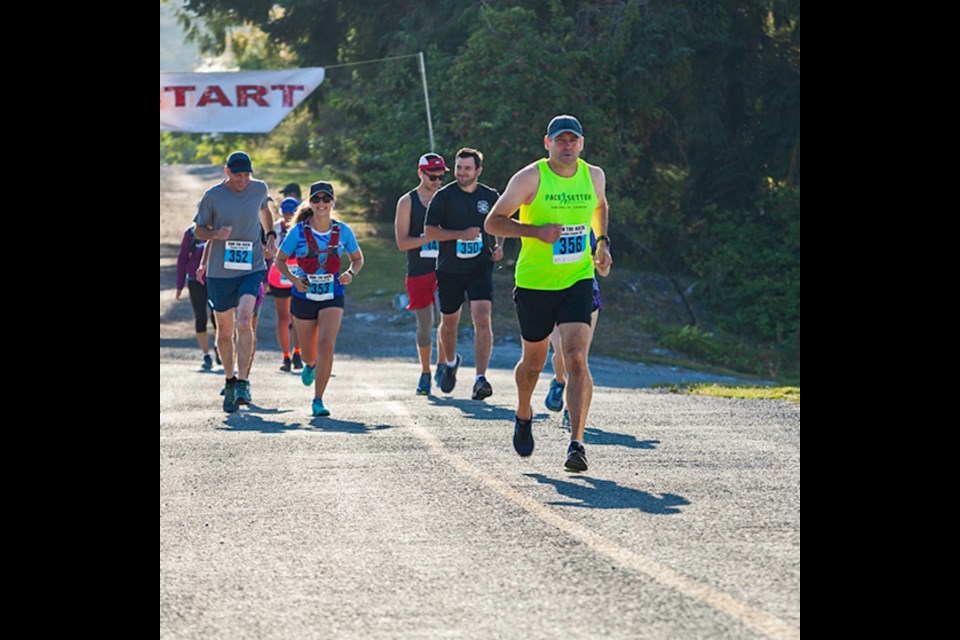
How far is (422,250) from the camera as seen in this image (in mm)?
15797

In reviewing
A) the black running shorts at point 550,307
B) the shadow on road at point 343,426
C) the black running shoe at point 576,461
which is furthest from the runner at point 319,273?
the black running shoe at point 576,461

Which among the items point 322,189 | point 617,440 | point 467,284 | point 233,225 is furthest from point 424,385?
point 617,440

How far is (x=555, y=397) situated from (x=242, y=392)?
2.87 meters

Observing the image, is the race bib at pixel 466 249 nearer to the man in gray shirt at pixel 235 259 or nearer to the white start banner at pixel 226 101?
the man in gray shirt at pixel 235 259

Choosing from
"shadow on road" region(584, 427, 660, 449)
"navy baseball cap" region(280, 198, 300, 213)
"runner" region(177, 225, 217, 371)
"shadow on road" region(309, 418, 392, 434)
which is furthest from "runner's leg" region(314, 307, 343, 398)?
"runner" region(177, 225, 217, 371)

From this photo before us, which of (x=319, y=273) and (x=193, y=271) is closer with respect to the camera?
(x=319, y=273)

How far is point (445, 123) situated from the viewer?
32719 mm

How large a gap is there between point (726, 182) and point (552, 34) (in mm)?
5944

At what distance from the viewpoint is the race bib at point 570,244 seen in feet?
34.3

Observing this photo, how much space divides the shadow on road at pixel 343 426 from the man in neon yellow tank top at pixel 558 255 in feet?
8.10

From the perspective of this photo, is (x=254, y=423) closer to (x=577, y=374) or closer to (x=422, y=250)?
(x=422, y=250)

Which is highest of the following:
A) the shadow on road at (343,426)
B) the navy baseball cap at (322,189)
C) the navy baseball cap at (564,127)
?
the navy baseball cap at (564,127)
